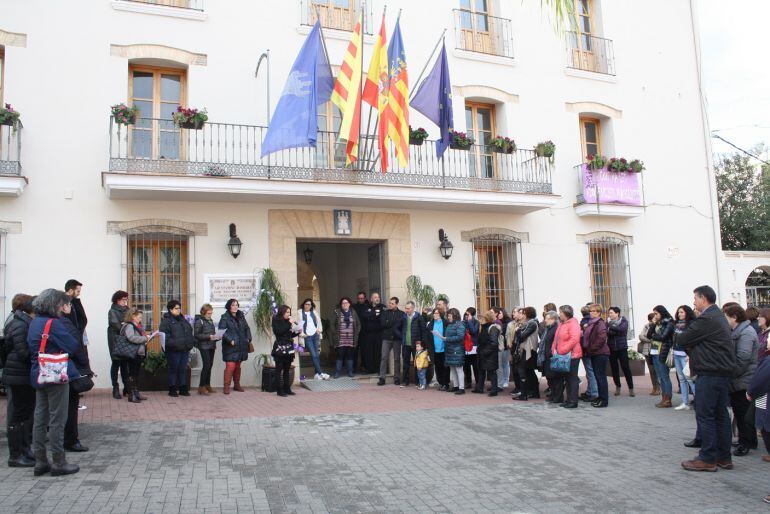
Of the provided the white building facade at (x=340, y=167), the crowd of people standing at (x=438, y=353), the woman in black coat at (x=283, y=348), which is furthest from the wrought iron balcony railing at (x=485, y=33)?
the woman in black coat at (x=283, y=348)

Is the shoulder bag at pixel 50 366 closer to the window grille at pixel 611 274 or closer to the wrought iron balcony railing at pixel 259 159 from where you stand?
the wrought iron balcony railing at pixel 259 159

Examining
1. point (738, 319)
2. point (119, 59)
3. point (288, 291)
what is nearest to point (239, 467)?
point (738, 319)

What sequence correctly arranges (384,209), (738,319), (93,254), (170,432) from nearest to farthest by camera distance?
1. (738,319)
2. (170,432)
3. (93,254)
4. (384,209)

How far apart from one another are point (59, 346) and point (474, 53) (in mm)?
11002

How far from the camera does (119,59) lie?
11.4 metres

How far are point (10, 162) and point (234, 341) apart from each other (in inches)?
184

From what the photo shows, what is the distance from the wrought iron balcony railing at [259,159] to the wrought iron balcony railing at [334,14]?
2.34 m

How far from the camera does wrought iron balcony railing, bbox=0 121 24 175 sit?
1031 centimetres

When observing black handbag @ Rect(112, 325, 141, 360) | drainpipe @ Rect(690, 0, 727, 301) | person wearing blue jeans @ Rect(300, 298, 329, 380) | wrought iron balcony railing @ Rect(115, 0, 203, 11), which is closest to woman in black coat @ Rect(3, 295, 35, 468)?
black handbag @ Rect(112, 325, 141, 360)

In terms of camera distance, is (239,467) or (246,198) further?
(246,198)

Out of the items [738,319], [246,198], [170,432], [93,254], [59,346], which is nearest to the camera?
[59,346]

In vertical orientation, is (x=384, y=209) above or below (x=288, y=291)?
above

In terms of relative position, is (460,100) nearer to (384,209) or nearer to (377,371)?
(384,209)

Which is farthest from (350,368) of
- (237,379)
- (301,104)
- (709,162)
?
(709,162)
